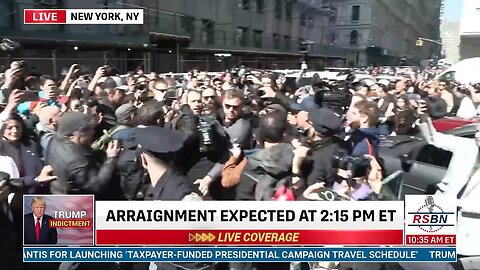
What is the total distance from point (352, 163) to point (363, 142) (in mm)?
115

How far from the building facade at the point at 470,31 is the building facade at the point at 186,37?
57cm

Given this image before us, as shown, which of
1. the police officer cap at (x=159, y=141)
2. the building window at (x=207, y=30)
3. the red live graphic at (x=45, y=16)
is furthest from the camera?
the building window at (x=207, y=30)

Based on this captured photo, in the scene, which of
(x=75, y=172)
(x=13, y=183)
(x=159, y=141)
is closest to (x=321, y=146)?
(x=159, y=141)

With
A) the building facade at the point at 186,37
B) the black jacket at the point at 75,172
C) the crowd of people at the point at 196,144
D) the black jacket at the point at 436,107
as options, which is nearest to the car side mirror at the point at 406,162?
the crowd of people at the point at 196,144

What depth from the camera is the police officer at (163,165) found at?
2627mm

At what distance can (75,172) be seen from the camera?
2.63m

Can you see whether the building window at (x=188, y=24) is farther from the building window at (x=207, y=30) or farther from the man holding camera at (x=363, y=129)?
the man holding camera at (x=363, y=129)

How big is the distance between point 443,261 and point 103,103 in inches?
75.5

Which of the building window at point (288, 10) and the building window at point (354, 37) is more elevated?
the building window at point (288, 10)

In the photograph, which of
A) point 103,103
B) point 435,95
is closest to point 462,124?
point 435,95

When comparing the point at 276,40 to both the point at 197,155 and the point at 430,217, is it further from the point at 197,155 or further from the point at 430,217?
the point at 430,217

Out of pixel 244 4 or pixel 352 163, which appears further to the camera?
pixel 244 4

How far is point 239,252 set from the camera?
2.67 m

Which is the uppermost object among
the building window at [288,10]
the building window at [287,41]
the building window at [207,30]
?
the building window at [288,10]
